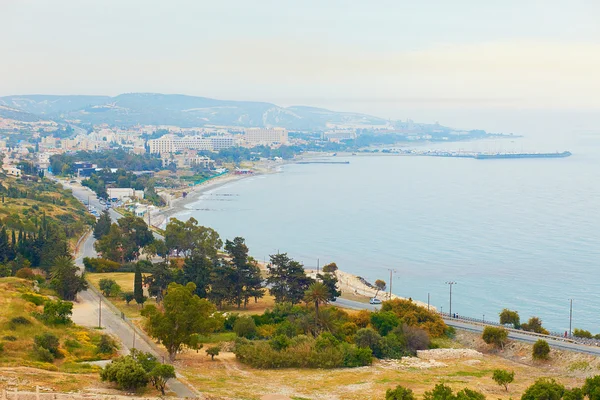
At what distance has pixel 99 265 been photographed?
3788 centimetres

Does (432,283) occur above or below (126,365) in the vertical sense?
below

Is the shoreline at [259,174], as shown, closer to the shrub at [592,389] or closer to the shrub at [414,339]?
the shrub at [414,339]

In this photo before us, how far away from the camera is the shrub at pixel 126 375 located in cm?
1747

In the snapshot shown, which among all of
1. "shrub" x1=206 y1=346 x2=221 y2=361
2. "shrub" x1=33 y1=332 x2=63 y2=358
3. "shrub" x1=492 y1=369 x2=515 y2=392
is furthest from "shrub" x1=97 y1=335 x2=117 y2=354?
"shrub" x1=492 y1=369 x2=515 y2=392

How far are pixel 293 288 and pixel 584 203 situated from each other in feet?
176

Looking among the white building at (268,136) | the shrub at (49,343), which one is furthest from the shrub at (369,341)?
the white building at (268,136)

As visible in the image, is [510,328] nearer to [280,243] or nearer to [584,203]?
[280,243]

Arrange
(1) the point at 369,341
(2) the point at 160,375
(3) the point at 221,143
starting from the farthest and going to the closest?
(3) the point at 221,143, (1) the point at 369,341, (2) the point at 160,375

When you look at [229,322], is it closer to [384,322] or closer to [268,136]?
[384,322]

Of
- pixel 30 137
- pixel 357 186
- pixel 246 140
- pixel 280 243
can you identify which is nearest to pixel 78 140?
pixel 30 137

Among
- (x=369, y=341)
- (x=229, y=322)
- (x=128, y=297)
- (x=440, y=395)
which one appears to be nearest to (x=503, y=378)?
(x=440, y=395)

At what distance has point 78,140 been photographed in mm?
146875

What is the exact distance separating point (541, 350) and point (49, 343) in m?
15.7

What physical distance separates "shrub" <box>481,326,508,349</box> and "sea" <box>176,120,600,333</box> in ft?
26.0
